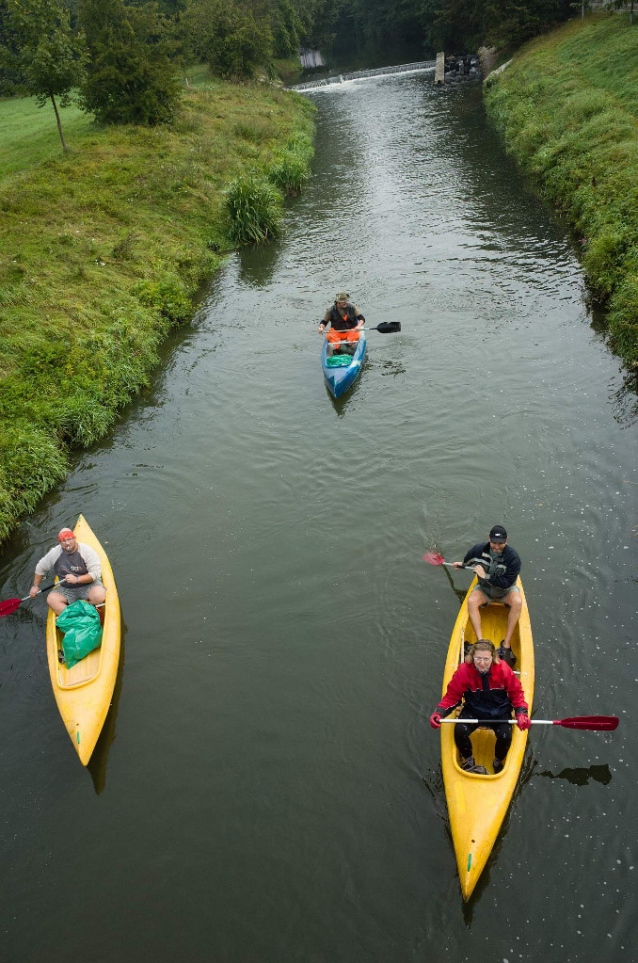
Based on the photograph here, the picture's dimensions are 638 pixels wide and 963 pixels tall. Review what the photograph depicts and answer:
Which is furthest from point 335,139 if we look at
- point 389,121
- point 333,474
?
point 333,474

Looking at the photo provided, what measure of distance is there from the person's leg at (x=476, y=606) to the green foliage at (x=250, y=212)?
18.2 m

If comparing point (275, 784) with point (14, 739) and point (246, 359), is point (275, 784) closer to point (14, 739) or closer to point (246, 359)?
point (14, 739)

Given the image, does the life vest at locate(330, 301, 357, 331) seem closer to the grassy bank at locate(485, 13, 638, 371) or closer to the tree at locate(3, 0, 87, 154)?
the grassy bank at locate(485, 13, 638, 371)

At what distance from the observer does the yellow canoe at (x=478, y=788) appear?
18.1ft

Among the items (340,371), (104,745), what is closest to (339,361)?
(340,371)

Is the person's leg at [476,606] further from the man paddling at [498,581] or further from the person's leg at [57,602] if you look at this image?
the person's leg at [57,602]

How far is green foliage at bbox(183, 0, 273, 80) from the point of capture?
42906mm

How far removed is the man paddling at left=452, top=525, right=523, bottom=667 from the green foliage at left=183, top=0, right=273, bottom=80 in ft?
152

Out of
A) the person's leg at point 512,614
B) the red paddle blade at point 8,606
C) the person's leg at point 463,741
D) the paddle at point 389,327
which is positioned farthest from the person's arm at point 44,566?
the paddle at point 389,327

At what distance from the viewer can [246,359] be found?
15.4 meters

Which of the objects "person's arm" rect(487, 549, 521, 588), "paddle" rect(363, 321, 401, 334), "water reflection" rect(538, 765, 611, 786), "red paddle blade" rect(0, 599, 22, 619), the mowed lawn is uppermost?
the mowed lawn

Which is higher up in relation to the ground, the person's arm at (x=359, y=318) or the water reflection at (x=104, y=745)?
the person's arm at (x=359, y=318)

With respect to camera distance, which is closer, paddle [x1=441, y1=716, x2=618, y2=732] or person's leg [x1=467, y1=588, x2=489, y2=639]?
paddle [x1=441, y1=716, x2=618, y2=732]

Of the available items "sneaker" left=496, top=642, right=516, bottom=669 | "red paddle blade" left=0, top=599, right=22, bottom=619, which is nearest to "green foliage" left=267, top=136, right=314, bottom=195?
"red paddle blade" left=0, top=599, right=22, bottom=619
